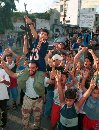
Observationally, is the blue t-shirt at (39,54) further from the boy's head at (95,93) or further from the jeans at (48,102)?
the boy's head at (95,93)

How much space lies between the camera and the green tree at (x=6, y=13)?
3663 cm

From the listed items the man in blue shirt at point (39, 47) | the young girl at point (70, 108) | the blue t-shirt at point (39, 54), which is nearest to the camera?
the young girl at point (70, 108)

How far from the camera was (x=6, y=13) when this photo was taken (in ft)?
122

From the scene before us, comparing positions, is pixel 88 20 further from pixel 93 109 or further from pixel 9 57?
pixel 93 109

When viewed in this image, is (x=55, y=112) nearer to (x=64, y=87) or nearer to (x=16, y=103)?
(x=64, y=87)

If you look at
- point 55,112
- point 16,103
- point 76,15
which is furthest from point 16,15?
point 55,112

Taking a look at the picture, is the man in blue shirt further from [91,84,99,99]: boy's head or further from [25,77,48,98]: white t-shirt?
[91,84,99,99]: boy's head

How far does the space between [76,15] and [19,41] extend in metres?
19.9

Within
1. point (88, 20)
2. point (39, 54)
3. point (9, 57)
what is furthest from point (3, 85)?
point (88, 20)

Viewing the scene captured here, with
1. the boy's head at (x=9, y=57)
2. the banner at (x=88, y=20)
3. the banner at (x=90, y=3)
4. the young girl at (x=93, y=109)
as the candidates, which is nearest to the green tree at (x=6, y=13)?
the banner at (x=90, y=3)

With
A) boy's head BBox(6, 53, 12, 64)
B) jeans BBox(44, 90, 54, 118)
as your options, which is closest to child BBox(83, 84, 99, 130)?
jeans BBox(44, 90, 54, 118)

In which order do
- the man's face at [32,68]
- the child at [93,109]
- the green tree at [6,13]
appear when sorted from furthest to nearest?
1. the green tree at [6,13]
2. the man's face at [32,68]
3. the child at [93,109]

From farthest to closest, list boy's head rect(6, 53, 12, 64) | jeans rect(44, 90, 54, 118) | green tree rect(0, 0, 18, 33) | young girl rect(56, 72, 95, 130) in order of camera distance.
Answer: green tree rect(0, 0, 18, 33), boy's head rect(6, 53, 12, 64), jeans rect(44, 90, 54, 118), young girl rect(56, 72, 95, 130)

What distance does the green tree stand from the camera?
36.6 m
